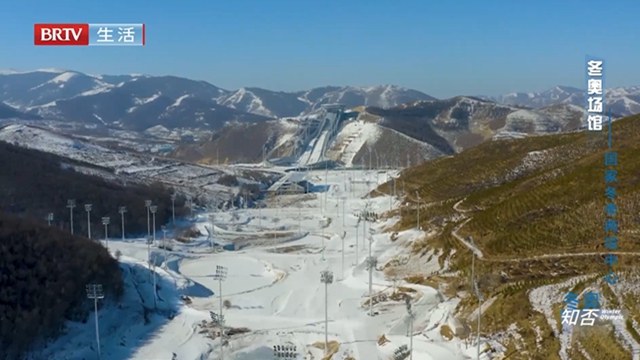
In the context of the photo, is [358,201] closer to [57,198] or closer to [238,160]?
[57,198]

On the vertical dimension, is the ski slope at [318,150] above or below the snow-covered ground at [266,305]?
above

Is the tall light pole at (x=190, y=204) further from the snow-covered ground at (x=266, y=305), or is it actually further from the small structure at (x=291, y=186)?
the small structure at (x=291, y=186)

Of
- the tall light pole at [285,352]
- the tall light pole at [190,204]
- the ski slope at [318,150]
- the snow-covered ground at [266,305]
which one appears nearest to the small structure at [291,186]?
the tall light pole at [190,204]

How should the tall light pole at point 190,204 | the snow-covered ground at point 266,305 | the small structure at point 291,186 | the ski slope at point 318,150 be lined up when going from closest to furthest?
the snow-covered ground at point 266,305 → the tall light pole at point 190,204 → the small structure at point 291,186 → the ski slope at point 318,150

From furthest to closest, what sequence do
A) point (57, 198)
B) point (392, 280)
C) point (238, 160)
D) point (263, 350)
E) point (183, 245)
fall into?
point (238, 160), point (57, 198), point (183, 245), point (392, 280), point (263, 350)

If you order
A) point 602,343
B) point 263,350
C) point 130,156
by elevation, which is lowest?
point 263,350

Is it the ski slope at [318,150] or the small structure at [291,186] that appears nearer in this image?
the small structure at [291,186]

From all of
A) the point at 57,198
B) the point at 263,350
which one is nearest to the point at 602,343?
the point at 263,350

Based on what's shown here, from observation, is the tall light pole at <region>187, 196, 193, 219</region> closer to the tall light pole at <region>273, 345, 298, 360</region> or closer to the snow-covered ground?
the snow-covered ground
